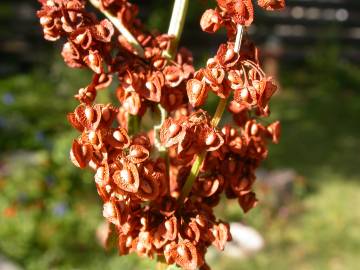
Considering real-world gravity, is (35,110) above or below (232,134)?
below

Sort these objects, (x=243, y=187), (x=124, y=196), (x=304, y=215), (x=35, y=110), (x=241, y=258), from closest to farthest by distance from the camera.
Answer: (x=124, y=196) < (x=243, y=187) < (x=241, y=258) < (x=304, y=215) < (x=35, y=110)

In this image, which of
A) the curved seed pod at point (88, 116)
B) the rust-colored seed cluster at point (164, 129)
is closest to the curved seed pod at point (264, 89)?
the rust-colored seed cluster at point (164, 129)

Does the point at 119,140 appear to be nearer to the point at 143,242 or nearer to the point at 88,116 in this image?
the point at 88,116

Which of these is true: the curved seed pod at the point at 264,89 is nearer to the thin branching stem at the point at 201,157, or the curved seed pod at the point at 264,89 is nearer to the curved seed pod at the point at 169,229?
the thin branching stem at the point at 201,157

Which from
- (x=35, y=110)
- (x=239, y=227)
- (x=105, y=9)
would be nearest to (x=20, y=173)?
(x=239, y=227)

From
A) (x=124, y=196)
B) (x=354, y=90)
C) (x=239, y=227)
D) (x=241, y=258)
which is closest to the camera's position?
(x=124, y=196)

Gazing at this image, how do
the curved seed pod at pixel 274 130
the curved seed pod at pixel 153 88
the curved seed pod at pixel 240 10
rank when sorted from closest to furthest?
the curved seed pod at pixel 240 10 → the curved seed pod at pixel 153 88 → the curved seed pod at pixel 274 130

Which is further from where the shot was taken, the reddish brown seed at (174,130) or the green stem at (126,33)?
the green stem at (126,33)

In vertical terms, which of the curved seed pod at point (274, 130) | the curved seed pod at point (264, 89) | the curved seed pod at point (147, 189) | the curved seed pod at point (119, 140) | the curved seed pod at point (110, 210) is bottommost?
the curved seed pod at point (110, 210)

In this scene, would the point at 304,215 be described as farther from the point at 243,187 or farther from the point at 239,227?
the point at 243,187
